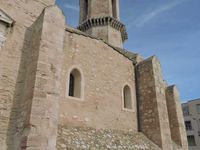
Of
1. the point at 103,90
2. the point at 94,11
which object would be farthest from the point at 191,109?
the point at 103,90

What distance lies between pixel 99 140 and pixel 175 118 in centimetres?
549

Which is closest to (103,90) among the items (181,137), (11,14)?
(11,14)

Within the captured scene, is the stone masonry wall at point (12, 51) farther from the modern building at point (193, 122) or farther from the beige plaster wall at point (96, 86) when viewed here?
the modern building at point (193, 122)

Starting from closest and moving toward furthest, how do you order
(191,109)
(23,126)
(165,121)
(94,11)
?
(23,126) < (165,121) < (94,11) < (191,109)

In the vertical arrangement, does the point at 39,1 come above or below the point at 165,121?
above

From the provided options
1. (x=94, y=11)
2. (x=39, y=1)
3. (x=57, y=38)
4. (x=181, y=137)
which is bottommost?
(x=181, y=137)

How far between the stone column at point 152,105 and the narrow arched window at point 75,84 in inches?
132

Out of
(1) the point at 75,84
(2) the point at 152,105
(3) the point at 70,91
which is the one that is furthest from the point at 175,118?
(3) the point at 70,91

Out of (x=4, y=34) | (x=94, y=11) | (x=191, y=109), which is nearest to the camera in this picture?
(x=4, y=34)

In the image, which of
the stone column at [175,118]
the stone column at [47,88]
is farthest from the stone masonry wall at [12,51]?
the stone column at [175,118]

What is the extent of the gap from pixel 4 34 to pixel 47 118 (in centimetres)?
274

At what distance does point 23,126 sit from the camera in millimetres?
4668

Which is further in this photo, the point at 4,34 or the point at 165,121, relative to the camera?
the point at 165,121

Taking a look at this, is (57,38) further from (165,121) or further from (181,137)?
(181,137)
